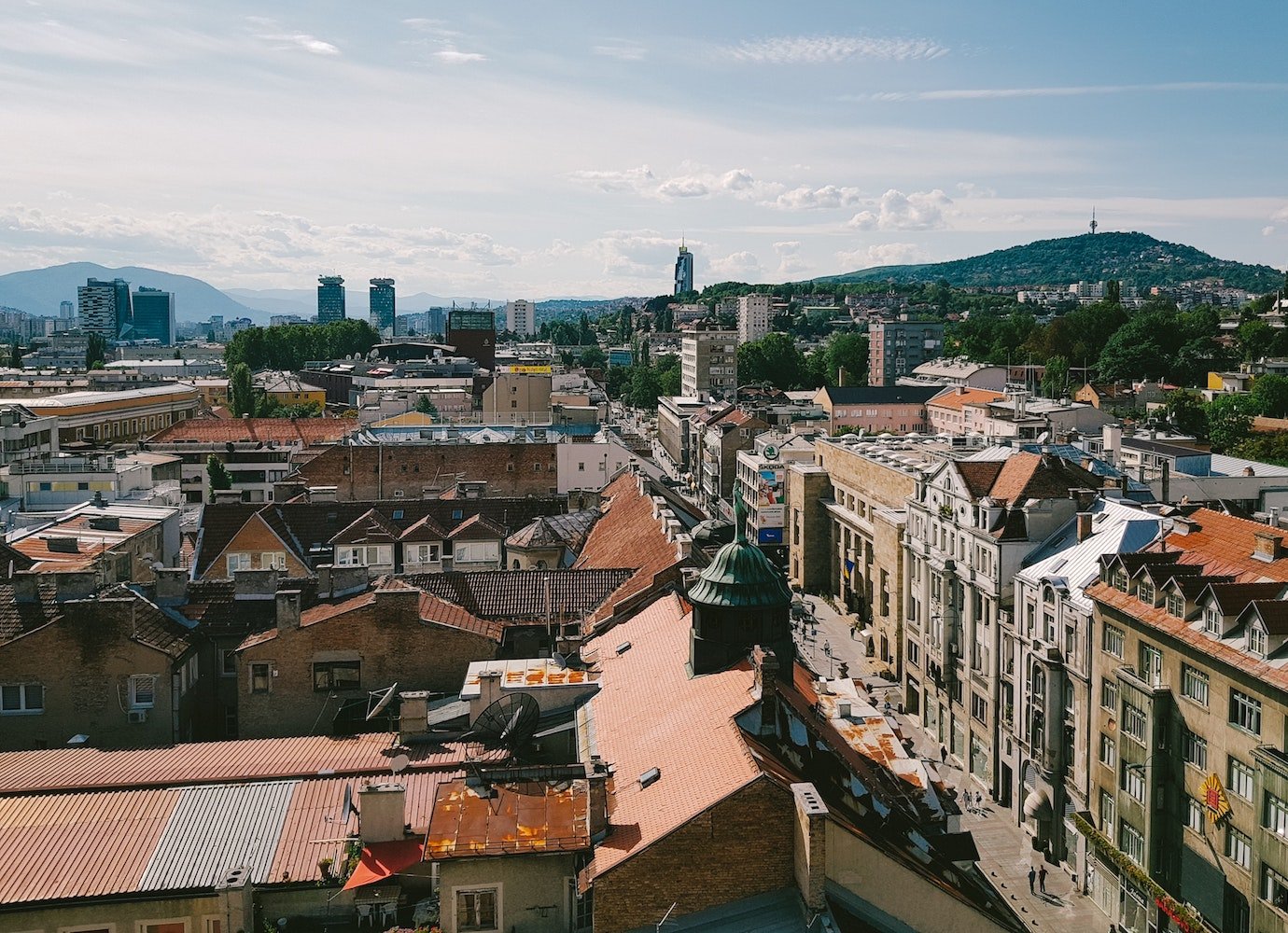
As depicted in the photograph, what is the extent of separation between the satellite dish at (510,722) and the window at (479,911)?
6514mm

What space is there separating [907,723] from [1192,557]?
23675mm

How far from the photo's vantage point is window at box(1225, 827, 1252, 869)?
109 ft

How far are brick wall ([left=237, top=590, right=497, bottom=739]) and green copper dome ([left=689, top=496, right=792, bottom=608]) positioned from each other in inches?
381

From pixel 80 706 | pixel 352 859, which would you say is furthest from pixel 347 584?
pixel 352 859

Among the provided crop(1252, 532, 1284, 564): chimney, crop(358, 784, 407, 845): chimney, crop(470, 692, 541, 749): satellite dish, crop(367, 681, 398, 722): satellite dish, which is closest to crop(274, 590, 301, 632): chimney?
crop(367, 681, 398, 722): satellite dish

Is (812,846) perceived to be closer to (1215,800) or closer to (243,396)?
(1215,800)

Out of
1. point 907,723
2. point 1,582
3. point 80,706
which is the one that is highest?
point 1,582

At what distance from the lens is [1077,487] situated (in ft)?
170

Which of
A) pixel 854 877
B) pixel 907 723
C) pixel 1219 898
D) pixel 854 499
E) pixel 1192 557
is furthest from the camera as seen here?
pixel 854 499

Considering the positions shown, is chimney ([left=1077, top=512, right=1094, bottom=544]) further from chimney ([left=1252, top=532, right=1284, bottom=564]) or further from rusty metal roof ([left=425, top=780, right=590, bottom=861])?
rusty metal roof ([left=425, top=780, right=590, bottom=861])

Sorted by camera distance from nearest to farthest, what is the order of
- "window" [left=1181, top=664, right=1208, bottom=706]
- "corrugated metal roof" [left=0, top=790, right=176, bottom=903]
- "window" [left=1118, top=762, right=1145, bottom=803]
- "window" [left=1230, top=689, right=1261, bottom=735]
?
"corrugated metal roof" [left=0, top=790, right=176, bottom=903] < "window" [left=1230, top=689, right=1261, bottom=735] < "window" [left=1181, top=664, right=1208, bottom=706] < "window" [left=1118, top=762, right=1145, bottom=803]

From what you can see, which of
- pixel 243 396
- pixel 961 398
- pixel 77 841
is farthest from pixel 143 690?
pixel 961 398

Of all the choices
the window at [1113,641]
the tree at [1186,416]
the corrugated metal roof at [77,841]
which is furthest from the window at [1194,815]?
the tree at [1186,416]

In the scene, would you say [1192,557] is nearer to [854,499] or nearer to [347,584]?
[347,584]
